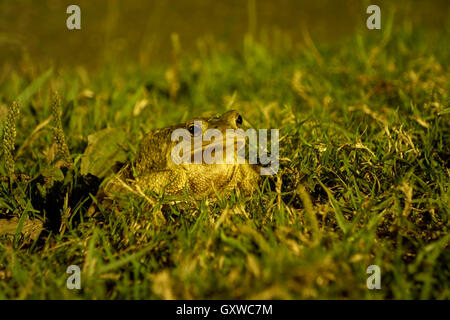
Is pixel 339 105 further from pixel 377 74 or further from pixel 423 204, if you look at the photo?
pixel 423 204

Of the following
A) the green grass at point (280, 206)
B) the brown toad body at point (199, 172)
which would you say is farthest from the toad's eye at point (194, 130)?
the green grass at point (280, 206)

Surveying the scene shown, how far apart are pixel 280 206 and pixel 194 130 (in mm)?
554

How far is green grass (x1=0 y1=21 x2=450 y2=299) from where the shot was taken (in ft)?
4.99

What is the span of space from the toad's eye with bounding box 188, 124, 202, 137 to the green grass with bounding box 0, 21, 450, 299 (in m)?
0.34

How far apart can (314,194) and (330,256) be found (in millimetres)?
716

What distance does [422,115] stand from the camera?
103 inches

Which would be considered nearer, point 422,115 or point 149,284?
point 149,284

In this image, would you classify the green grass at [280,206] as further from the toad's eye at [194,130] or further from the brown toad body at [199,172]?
the toad's eye at [194,130]

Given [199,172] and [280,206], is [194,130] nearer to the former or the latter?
[199,172]

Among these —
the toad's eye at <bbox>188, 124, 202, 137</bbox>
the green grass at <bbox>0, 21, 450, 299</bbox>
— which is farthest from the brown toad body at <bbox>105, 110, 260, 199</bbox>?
the green grass at <bbox>0, 21, 450, 299</bbox>

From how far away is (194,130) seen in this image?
7.06ft

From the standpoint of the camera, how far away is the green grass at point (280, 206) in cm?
152
